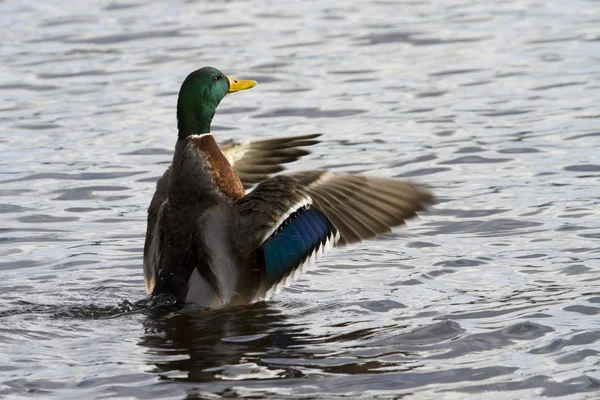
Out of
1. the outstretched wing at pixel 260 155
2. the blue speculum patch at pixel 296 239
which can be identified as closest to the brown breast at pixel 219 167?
the blue speculum patch at pixel 296 239

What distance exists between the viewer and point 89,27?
52.8 feet

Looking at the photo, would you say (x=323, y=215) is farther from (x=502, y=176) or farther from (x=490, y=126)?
(x=490, y=126)

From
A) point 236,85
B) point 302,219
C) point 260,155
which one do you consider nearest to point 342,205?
point 302,219

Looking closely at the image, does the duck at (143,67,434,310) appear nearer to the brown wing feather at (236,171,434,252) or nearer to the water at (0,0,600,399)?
the brown wing feather at (236,171,434,252)

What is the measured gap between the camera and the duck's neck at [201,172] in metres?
6.66

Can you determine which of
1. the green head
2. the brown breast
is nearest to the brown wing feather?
the brown breast

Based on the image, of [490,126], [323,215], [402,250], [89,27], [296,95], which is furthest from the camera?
[89,27]

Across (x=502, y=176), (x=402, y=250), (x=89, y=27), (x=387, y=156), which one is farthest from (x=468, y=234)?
(x=89, y=27)

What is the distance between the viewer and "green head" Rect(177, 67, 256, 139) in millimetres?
6845

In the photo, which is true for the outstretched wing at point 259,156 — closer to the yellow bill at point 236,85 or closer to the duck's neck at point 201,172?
the yellow bill at point 236,85

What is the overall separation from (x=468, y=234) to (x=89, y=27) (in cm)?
921

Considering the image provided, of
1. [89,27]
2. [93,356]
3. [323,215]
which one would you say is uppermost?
[89,27]

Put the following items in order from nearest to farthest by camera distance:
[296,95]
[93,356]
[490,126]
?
[93,356], [490,126], [296,95]

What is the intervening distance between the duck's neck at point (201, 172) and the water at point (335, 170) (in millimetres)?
637
